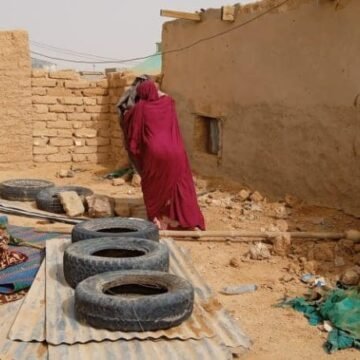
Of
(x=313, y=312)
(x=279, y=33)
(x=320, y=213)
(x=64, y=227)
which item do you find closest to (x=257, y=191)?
(x=320, y=213)

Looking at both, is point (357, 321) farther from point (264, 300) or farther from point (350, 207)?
point (350, 207)

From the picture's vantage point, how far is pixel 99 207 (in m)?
8.20

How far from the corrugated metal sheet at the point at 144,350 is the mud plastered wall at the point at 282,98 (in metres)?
4.29

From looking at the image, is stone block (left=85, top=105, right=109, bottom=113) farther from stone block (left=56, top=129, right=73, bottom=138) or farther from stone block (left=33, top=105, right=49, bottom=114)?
stone block (left=33, top=105, right=49, bottom=114)

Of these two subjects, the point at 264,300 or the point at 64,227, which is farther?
the point at 64,227

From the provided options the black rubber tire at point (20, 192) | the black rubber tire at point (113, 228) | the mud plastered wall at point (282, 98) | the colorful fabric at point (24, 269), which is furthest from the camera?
the black rubber tire at point (20, 192)

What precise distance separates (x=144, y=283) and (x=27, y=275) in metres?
1.36

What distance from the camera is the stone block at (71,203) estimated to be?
27.1ft

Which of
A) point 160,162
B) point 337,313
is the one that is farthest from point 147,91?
point 337,313

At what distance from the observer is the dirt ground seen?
461cm

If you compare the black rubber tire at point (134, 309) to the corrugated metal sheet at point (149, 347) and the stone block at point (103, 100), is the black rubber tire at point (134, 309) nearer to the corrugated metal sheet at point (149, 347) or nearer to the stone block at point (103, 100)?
the corrugated metal sheet at point (149, 347)

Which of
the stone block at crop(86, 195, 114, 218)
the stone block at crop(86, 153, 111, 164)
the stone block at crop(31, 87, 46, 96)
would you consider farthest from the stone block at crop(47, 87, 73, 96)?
the stone block at crop(86, 195, 114, 218)

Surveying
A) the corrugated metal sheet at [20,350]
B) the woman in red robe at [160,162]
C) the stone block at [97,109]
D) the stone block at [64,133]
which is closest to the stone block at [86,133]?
the stone block at [64,133]

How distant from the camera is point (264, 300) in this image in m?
5.44
